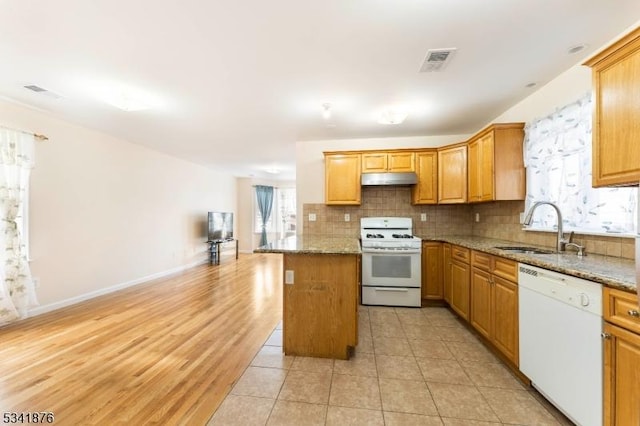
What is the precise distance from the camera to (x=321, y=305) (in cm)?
243

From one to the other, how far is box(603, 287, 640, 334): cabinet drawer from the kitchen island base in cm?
156

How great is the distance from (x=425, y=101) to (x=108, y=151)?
475 centimetres

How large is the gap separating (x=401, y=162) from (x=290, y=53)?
2448 millimetres

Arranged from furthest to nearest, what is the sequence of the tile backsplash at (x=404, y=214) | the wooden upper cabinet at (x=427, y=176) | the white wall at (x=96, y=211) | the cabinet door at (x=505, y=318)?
the wooden upper cabinet at (x=427, y=176), the tile backsplash at (x=404, y=214), the white wall at (x=96, y=211), the cabinet door at (x=505, y=318)

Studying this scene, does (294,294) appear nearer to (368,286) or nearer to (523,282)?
(368,286)

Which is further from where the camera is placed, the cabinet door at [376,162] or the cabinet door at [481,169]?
the cabinet door at [376,162]

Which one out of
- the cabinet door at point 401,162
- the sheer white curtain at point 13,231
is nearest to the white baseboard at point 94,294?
the sheer white curtain at point 13,231

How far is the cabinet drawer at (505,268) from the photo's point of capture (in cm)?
208

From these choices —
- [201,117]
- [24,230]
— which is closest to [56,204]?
[24,230]

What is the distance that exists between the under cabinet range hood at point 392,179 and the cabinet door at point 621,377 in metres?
2.75

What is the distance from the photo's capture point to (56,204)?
3582 mm

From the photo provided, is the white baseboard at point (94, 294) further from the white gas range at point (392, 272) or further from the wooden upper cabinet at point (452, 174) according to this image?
the wooden upper cabinet at point (452, 174)

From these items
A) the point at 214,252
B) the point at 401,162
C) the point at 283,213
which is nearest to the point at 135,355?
the point at 401,162

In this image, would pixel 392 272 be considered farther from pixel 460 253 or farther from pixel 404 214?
pixel 404 214
